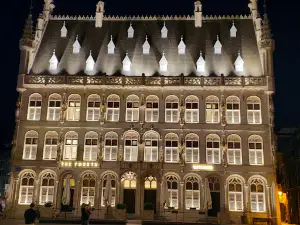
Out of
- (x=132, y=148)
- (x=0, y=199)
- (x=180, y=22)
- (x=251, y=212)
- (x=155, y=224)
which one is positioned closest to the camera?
(x=155, y=224)

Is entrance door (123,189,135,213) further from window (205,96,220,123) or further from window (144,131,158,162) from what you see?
window (205,96,220,123)

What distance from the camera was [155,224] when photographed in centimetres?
2891

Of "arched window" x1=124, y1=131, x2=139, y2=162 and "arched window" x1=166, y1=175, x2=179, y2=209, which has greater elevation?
"arched window" x1=124, y1=131, x2=139, y2=162

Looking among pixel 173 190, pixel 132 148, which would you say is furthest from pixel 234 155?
pixel 132 148

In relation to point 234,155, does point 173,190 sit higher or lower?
lower

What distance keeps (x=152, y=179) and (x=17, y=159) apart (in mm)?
13383

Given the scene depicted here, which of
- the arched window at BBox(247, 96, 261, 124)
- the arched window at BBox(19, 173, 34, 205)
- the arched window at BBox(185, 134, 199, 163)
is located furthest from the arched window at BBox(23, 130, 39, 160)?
the arched window at BBox(247, 96, 261, 124)

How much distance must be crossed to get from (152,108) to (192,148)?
5.61m

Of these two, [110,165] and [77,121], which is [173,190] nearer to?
[110,165]

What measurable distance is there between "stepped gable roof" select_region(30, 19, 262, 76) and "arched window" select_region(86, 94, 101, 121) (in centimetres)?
291

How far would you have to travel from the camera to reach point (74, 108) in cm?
3912

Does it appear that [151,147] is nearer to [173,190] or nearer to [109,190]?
[173,190]

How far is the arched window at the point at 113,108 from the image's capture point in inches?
1521

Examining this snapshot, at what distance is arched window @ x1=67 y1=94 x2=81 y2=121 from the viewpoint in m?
38.9
